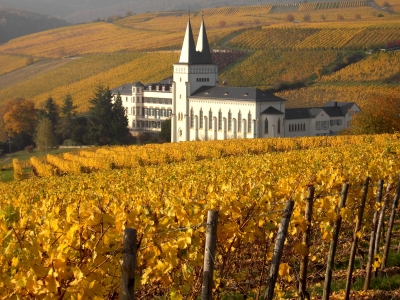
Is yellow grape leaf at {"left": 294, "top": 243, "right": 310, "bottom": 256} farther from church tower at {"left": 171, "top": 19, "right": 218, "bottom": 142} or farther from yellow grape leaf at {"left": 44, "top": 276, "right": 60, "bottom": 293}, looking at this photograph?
church tower at {"left": 171, "top": 19, "right": 218, "bottom": 142}

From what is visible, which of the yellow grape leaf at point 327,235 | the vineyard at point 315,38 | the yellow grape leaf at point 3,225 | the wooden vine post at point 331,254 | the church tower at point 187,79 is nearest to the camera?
the yellow grape leaf at point 3,225

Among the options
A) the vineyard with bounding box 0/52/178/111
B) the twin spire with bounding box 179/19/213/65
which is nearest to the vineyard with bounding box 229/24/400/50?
the vineyard with bounding box 0/52/178/111

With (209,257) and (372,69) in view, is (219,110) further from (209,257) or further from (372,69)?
(209,257)

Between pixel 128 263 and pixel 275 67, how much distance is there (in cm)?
9024

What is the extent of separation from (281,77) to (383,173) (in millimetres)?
78384

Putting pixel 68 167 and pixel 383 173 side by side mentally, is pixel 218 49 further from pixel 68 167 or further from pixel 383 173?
pixel 383 173

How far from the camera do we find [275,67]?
94.6 meters

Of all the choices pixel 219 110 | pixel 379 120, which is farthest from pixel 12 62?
pixel 379 120

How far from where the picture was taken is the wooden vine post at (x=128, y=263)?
543cm

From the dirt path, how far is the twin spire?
Result: 47.9 meters

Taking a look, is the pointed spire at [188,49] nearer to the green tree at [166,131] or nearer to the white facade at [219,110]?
the white facade at [219,110]

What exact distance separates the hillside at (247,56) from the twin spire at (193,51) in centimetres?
1242

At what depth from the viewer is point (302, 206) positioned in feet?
Answer: 31.0

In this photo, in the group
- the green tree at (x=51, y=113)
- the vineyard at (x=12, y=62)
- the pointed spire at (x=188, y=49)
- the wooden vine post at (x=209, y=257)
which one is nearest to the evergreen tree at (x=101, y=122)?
the green tree at (x=51, y=113)
